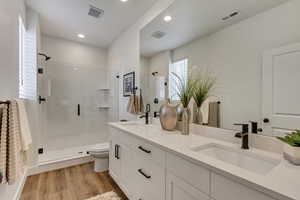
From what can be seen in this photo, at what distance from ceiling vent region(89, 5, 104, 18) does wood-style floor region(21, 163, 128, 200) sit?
101 inches

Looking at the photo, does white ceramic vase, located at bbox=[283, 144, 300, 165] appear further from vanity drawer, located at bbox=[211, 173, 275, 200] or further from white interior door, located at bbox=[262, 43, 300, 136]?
vanity drawer, located at bbox=[211, 173, 275, 200]

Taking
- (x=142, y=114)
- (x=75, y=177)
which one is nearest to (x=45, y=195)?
(x=75, y=177)

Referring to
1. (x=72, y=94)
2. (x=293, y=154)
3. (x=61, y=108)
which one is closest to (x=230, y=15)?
(x=293, y=154)

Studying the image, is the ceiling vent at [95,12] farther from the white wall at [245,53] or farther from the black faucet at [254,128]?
the black faucet at [254,128]

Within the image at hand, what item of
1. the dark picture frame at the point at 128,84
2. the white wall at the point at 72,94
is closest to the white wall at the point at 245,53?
the dark picture frame at the point at 128,84

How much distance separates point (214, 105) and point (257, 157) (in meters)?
0.56

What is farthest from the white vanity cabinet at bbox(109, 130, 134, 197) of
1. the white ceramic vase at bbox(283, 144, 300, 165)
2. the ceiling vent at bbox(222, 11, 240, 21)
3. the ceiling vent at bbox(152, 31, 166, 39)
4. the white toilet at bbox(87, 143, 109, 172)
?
the ceiling vent at bbox(222, 11, 240, 21)

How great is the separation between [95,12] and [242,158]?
106 inches

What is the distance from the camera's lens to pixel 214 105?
141cm

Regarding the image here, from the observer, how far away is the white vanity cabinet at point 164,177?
72 centimetres

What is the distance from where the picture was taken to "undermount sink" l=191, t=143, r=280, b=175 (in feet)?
2.97

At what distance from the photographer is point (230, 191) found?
0.69m

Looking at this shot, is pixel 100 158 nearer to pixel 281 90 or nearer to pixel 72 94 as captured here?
pixel 72 94

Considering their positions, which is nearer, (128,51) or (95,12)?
(95,12)
